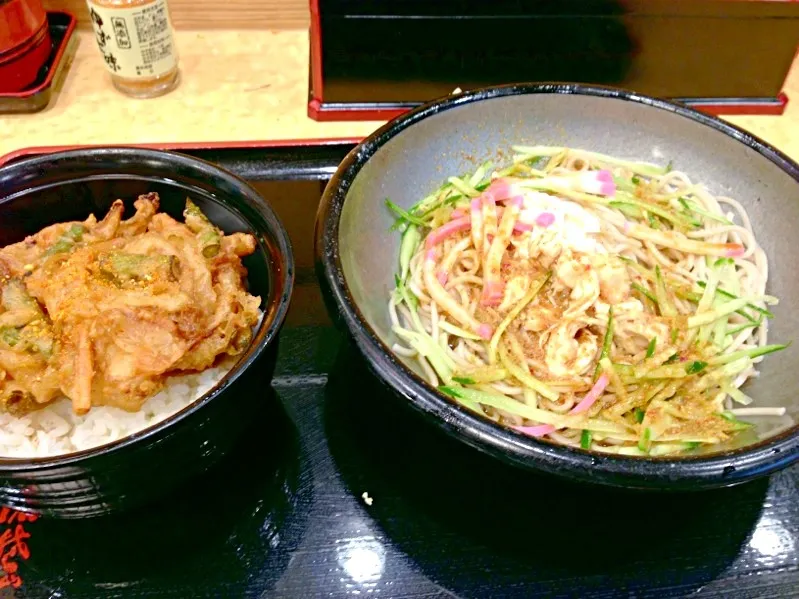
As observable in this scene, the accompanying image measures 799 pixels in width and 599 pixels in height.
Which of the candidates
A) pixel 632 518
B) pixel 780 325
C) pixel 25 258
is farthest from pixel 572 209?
pixel 25 258

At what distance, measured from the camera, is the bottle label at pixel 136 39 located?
213 cm

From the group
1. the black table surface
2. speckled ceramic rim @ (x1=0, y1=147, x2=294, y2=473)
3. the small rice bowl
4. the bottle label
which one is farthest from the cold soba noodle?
the bottle label

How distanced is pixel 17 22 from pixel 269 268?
1.57 meters

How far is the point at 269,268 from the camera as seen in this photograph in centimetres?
134

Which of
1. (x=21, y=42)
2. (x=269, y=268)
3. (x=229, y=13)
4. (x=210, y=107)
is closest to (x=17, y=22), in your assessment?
(x=21, y=42)

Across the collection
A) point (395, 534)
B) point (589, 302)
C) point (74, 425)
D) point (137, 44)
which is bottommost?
point (395, 534)

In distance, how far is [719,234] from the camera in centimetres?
167

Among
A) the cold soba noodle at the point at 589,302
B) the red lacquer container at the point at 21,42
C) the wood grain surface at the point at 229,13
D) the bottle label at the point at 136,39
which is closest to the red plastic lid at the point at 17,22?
the red lacquer container at the point at 21,42

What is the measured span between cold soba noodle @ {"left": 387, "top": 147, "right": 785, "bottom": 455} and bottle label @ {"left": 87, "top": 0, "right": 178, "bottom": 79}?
120 cm

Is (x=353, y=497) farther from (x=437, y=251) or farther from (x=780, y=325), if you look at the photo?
(x=780, y=325)

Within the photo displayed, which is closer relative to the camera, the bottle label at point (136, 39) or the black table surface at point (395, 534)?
the black table surface at point (395, 534)

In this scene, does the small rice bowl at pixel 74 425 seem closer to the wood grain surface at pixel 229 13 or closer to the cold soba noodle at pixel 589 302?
the cold soba noodle at pixel 589 302

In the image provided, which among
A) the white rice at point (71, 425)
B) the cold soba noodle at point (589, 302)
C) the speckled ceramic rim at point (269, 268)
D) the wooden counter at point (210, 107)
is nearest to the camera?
the speckled ceramic rim at point (269, 268)

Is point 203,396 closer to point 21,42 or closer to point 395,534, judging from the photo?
point 395,534
